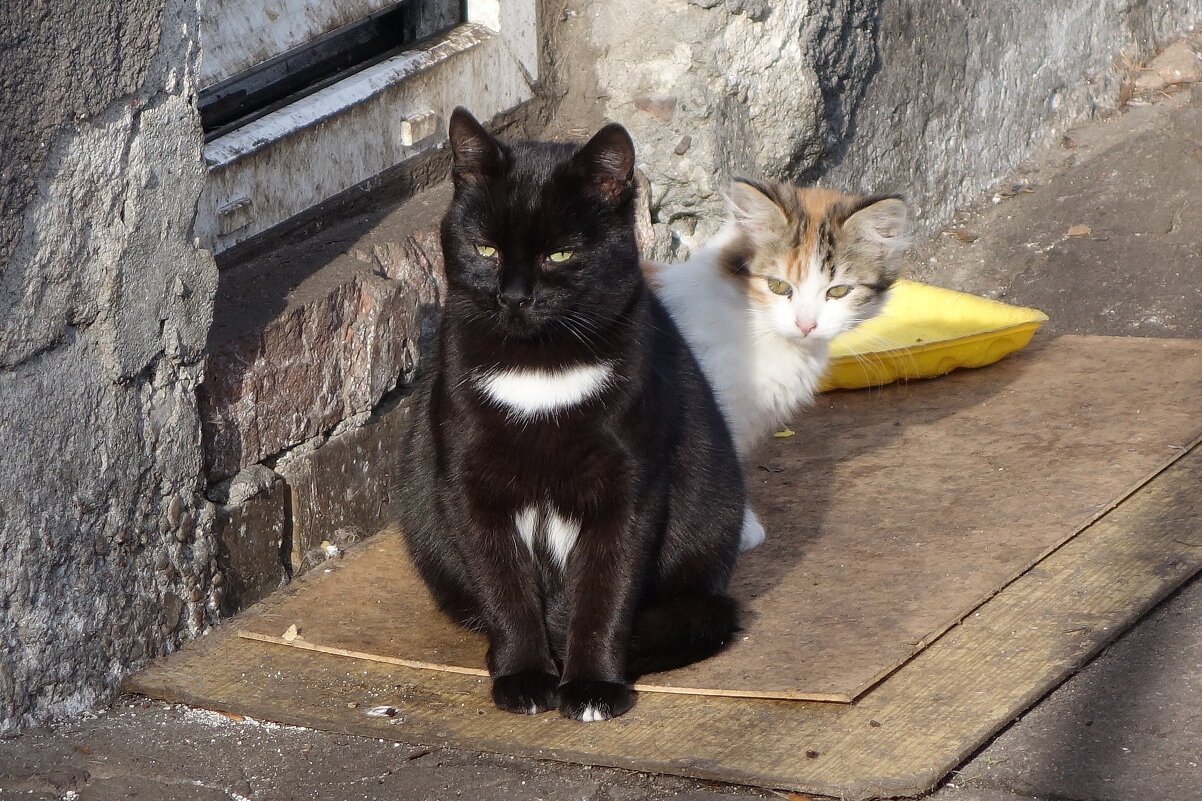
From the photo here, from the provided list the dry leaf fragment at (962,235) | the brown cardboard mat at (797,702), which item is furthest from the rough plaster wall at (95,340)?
the dry leaf fragment at (962,235)

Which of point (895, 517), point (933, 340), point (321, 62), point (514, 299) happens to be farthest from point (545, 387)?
point (933, 340)

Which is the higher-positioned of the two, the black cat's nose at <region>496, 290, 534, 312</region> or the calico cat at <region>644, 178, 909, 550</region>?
the black cat's nose at <region>496, 290, 534, 312</region>

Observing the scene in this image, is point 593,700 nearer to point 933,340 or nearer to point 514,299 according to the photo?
point 514,299

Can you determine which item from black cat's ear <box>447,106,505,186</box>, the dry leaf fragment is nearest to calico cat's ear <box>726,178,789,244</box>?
black cat's ear <box>447,106,505,186</box>

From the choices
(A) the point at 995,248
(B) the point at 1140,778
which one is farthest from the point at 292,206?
(A) the point at 995,248

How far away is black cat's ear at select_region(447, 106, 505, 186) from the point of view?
2.38 metres

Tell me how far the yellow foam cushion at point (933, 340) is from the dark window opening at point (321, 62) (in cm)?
152

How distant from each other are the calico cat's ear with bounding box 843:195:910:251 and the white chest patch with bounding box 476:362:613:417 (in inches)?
45.9

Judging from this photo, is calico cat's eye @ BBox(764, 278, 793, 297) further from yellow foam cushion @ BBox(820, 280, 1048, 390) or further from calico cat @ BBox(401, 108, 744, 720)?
calico cat @ BBox(401, 108, 744, 720)

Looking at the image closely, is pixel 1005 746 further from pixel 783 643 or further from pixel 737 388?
pixel 737 388

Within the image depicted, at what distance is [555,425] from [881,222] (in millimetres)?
1371

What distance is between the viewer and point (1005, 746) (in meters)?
2.25

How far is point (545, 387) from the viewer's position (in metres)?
2.43

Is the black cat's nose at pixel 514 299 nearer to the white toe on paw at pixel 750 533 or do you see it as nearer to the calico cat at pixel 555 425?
the calico cat at pixel 555 425
